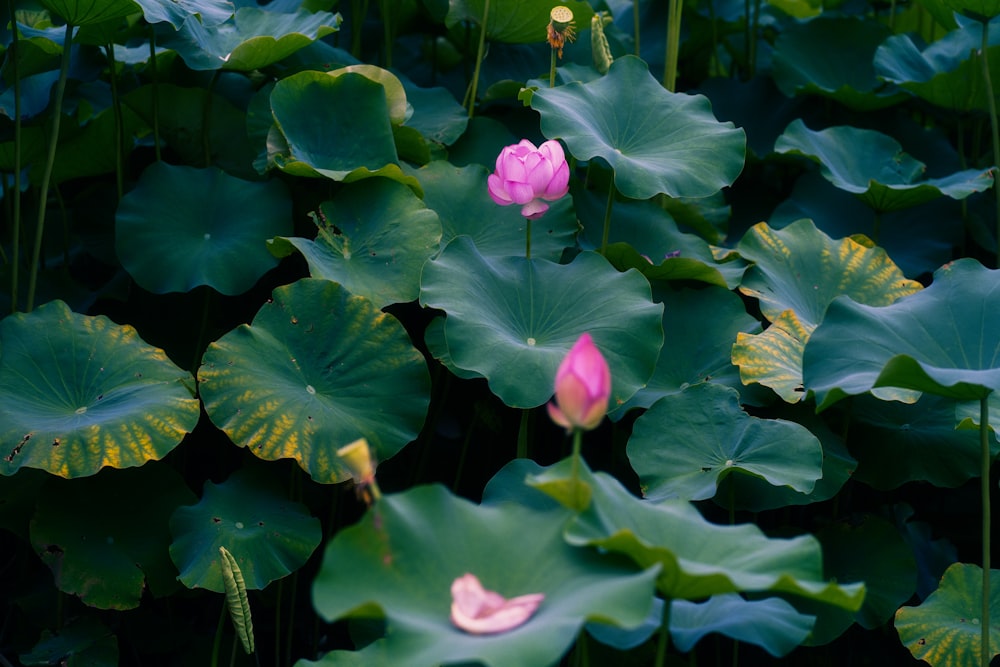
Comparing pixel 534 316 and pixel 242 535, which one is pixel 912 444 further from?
pixel 242 535

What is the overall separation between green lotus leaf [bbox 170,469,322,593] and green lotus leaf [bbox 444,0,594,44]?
1233 millimetres

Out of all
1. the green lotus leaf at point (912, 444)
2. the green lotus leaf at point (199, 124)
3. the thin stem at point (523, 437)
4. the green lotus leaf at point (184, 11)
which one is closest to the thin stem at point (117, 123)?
the green lotus leaf at point (199, 124)

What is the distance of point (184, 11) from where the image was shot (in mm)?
1845

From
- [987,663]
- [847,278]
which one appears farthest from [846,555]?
[847,278]

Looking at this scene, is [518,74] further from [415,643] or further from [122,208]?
[415,643]

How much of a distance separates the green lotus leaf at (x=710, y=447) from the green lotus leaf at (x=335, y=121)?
775mm

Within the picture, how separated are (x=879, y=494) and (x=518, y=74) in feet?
4.53

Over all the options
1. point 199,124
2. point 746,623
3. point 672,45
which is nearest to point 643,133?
point 672,45

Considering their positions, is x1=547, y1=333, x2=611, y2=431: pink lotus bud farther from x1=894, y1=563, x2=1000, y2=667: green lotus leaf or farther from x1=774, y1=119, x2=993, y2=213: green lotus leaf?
x1=774, y1=119, x2=993, y2=213: green lotus leaf

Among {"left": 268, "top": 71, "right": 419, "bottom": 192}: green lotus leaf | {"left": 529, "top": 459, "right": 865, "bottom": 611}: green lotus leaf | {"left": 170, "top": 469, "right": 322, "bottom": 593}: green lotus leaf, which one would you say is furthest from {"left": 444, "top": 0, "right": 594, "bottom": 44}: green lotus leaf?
{"left": 529, "top": 459, "right": 865, "bottom": 611}: green lotus leaf

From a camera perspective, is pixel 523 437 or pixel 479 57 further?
pixel 479 57

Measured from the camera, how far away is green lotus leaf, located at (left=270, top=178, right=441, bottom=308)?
→ 1.82m

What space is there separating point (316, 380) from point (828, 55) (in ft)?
5.94

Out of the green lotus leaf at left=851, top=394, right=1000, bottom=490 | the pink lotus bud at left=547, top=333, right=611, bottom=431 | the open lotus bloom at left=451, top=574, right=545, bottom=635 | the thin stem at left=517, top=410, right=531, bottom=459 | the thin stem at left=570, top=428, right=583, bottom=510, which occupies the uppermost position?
the pink lotus bud at left=547, top=333, right=611, bottom=431
